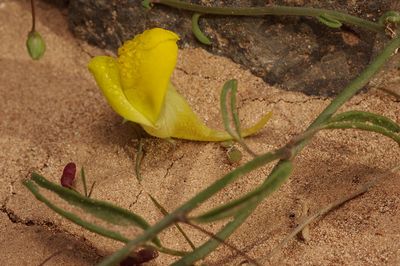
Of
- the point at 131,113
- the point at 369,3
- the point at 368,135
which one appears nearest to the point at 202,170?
the point at 131,113

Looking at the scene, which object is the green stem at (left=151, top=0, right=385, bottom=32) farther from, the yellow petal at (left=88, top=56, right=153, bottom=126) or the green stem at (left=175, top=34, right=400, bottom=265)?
the yellow petal at (left=88, top=56, right=153, bottom=126)

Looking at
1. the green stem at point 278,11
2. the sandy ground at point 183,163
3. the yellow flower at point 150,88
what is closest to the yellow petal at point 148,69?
the yellow flower at point 150,88

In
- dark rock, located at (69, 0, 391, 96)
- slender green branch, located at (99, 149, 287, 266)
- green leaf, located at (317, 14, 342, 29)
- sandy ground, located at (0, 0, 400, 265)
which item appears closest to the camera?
slender green branch, located at (99, 149, 287, 266)

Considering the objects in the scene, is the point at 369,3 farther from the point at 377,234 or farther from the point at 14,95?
the point at 14,95

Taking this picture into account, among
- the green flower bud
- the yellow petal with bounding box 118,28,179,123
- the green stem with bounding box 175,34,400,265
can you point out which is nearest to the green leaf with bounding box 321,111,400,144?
the green stem with bounding box 175,34,400,265

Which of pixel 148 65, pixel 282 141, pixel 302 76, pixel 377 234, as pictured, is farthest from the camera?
pixel 302 76

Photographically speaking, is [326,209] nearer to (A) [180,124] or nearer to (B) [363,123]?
(B) [363,123]
